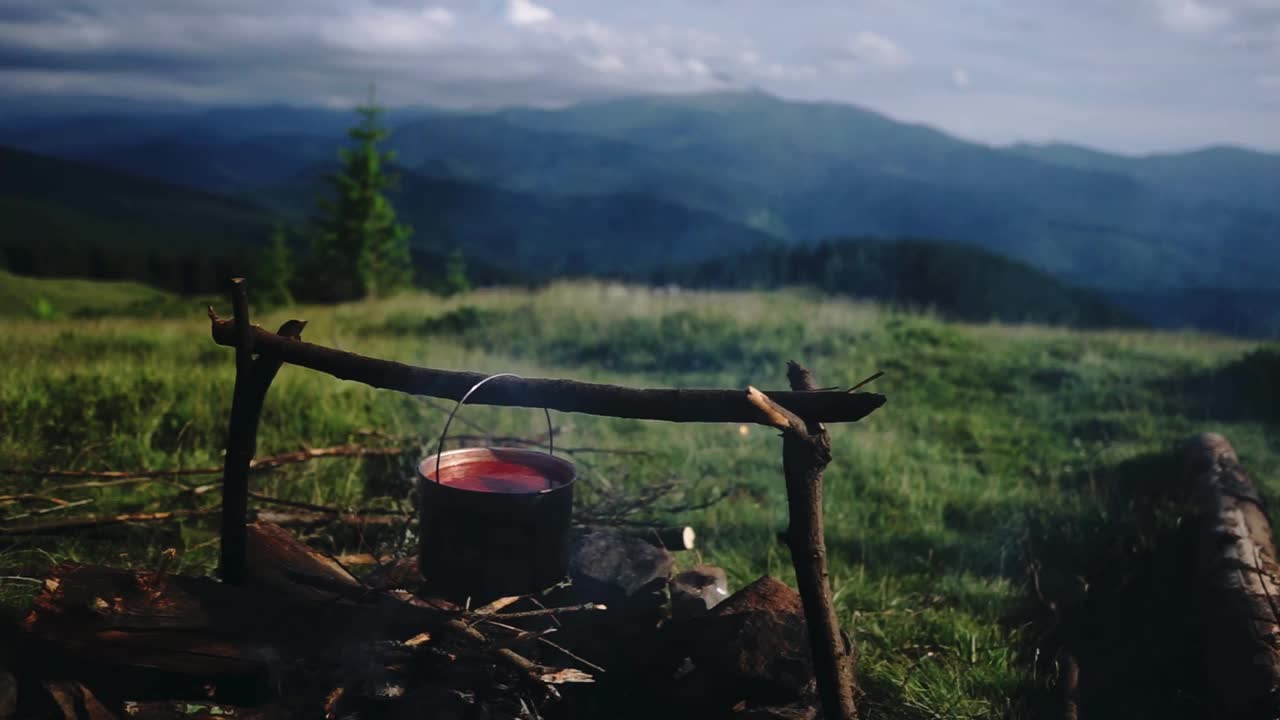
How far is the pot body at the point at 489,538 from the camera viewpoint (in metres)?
3.02

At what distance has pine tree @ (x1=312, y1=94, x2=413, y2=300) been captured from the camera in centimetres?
3778

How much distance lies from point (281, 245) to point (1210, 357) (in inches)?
1715

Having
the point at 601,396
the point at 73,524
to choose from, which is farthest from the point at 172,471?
the point at 601,396

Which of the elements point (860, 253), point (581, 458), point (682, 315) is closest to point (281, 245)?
point (682, 315)

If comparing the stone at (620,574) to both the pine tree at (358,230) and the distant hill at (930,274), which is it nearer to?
the pine tree at (358,230)

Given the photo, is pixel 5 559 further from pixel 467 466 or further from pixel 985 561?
pixel 985 561

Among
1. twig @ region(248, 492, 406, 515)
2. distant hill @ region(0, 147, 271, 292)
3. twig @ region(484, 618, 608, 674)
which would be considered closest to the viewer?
twig @ region(484, 618, 608, 674)

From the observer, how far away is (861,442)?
8.10m

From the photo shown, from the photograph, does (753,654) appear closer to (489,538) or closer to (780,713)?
(780,713)

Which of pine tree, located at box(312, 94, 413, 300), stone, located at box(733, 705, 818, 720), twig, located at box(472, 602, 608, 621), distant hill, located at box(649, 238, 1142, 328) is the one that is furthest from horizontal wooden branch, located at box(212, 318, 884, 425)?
distant hill, located at box(649, 238, 1142, 328)

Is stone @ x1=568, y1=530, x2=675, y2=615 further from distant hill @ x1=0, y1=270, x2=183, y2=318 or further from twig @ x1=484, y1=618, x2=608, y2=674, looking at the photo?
distant hill @ x1=0, y1=270, x2=183, y2=318

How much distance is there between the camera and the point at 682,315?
14.6 metres

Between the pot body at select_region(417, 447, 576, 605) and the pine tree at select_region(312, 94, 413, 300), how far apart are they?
117ft

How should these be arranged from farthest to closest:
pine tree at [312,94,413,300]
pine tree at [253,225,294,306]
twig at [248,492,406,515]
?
pine tree at [253,225,294,306] < pine tree at [312,94,413,300] < twig at [248,492,406,515]
